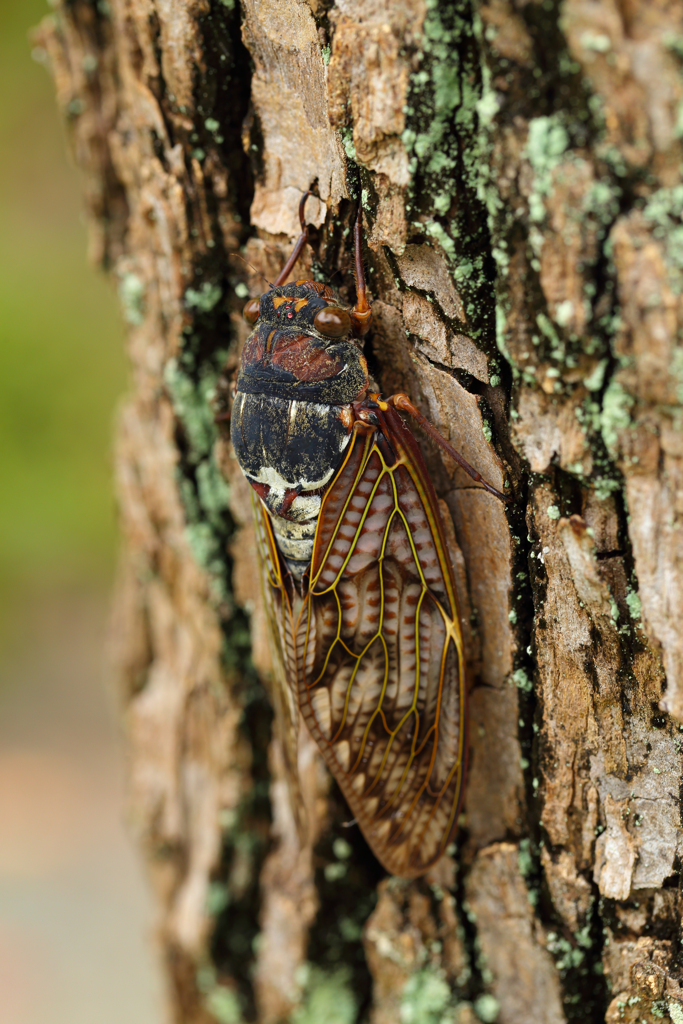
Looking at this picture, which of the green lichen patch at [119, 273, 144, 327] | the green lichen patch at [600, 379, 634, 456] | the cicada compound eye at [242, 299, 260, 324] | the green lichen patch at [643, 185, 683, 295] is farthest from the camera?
the green lichen patch at [119, 273, 144, 327]

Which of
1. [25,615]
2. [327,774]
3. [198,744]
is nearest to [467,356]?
[327,774]

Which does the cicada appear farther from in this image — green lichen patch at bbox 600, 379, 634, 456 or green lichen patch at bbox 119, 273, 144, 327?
green lichen patch at bbox 119, 273, 144, 327

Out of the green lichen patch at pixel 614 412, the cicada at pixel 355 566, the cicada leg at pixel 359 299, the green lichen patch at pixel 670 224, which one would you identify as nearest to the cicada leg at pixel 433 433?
the cicada at pixel 355 566

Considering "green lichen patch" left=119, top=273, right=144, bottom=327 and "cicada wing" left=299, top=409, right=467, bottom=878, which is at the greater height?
"green lichen patch" left=119, top=273, right=144, bottom=327

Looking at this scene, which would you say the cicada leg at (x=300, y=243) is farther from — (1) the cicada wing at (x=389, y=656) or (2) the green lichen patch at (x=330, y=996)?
(2) the green lichen patch at (x=330, y=996)

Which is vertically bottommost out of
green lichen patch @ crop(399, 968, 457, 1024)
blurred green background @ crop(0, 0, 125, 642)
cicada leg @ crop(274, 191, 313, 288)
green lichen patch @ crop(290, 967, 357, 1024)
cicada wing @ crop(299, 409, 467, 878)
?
green lichen patch @ crop(290, 967, 357, 1024)

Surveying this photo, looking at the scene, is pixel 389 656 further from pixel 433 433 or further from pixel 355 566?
pixel 433 433

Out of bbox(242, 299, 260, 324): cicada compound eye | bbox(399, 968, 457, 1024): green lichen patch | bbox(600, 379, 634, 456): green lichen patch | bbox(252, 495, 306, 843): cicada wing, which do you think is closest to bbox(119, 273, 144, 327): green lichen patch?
bbox(242, 299, 260, 324): cicada compound eye
